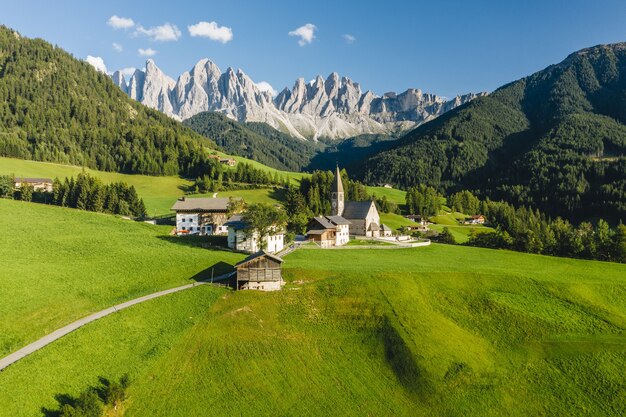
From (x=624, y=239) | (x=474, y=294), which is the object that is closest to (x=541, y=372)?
(x=474, y=294)

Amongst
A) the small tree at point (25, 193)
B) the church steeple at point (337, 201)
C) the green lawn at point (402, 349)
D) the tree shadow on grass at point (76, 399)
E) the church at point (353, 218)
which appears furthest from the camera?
the church steeple at point (337, 201)

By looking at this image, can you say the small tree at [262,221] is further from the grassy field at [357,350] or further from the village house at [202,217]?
the village house at [202,217]

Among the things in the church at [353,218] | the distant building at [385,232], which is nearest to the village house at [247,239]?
the church at [353,218]

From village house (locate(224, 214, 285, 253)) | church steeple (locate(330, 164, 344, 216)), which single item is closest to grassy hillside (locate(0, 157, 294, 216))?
church steeple (locate(330, 164, 344, 216))

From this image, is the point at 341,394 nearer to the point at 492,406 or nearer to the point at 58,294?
the point at 492,406

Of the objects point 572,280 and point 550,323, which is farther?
point 572,280
